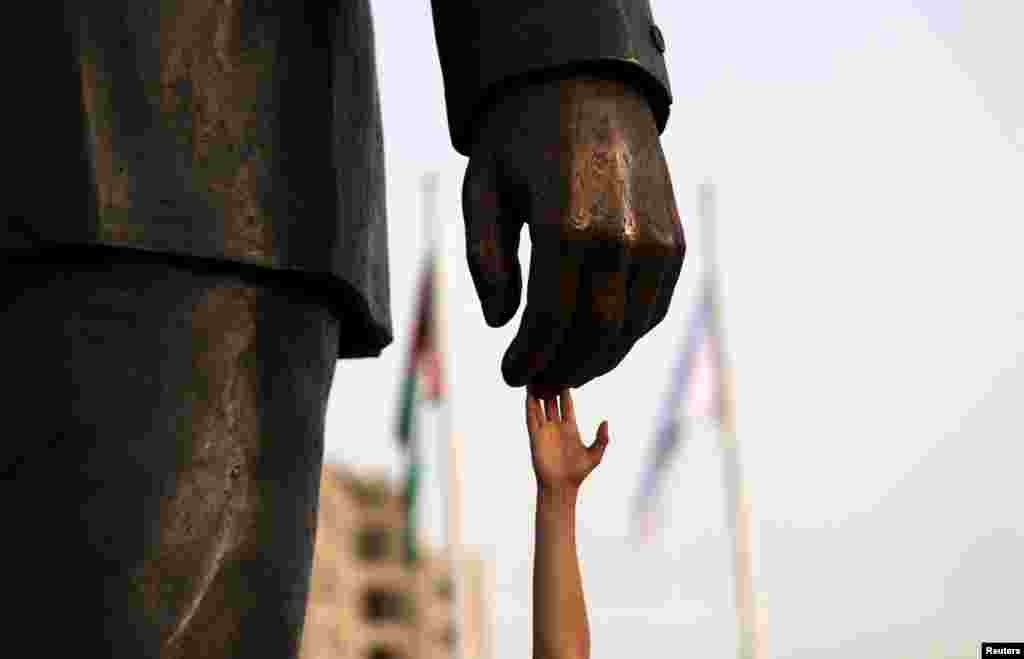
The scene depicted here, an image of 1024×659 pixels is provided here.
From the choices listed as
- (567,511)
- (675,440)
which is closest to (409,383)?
(675,440)

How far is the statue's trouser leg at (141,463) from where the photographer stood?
194 centimetres

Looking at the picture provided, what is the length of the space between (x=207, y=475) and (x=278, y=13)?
20.1 inches

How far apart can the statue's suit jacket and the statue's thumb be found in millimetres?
106

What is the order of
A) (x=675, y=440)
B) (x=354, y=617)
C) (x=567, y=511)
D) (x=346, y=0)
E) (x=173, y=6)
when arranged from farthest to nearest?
1. (x=354, y=617)
2. (x=675, y=440)
3. (x=567, y=511)
4. (x=346, y=0)
5. (x=173, y=6)

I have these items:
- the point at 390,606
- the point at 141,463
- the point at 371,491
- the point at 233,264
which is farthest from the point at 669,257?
the point at 371,491

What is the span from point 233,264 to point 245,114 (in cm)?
17

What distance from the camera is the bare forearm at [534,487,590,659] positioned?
2615 mm

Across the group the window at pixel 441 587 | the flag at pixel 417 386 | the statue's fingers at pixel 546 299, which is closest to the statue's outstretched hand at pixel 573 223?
the statue's fingers at pixel 546 299

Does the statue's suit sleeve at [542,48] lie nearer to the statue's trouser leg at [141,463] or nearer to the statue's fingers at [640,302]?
the statue's fingers at [640,302]

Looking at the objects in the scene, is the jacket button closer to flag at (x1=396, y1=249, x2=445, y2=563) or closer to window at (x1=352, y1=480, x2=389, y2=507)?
flag at (x1=396, y1=249, x2=445, y2=563)

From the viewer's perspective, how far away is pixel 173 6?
209cm

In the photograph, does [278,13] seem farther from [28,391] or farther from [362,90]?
[28,391]

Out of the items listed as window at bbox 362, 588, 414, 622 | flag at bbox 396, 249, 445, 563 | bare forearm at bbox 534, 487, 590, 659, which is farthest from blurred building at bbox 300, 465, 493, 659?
bare forearm at bbox 534, 487, 590, 659

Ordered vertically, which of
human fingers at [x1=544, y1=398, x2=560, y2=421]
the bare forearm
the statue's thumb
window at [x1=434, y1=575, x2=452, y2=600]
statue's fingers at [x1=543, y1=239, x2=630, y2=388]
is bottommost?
the bare forearm
